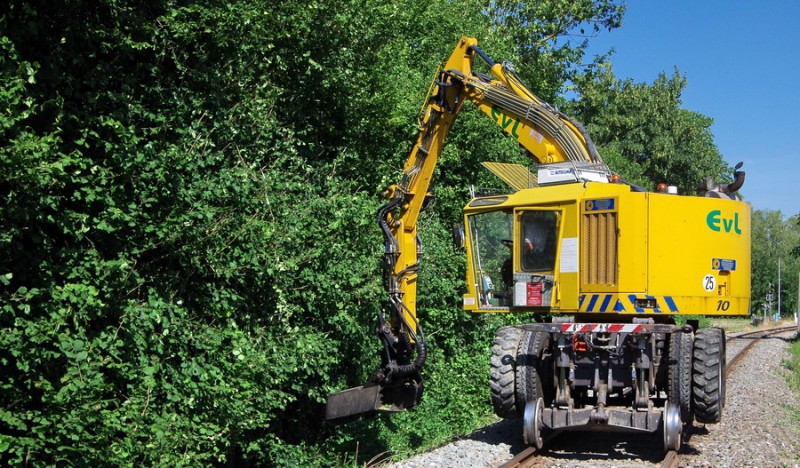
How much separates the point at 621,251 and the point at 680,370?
1.70 metres

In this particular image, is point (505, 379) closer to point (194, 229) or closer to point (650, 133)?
point (194, 229)

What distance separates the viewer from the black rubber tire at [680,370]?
10.9m

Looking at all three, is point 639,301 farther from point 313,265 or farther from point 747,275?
point 313,265

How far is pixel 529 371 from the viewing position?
11719 millimetres

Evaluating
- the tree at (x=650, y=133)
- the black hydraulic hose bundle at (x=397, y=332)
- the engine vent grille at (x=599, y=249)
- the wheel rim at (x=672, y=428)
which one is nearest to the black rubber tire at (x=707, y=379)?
the wheel rim at (x=672, y=428)

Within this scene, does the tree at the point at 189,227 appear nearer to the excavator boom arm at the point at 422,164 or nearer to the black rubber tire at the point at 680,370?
the excavator boom arm at the point at 422,164

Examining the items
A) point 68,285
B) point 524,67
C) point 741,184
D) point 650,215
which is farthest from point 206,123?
point 524,67

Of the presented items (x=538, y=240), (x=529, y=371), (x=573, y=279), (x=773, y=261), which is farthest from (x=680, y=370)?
(x=773, y=261)

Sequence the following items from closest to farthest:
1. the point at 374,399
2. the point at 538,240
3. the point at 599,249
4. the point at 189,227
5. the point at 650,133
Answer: the point at 189,227 → the point at 374,399 → the point at 599,249 → the point at 538,240 → the point at 650,133

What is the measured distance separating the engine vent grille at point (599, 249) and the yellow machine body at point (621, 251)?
0.04 feet

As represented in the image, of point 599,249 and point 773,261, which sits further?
point 773,261

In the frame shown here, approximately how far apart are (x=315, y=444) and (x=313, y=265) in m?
2.65

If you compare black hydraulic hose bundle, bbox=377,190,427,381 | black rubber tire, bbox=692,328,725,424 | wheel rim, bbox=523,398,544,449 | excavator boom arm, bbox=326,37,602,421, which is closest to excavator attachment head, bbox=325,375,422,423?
excavator boom arm, bbox=326,37,602,421

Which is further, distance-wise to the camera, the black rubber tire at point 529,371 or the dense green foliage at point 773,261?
the dense green foliage at point 773,261
